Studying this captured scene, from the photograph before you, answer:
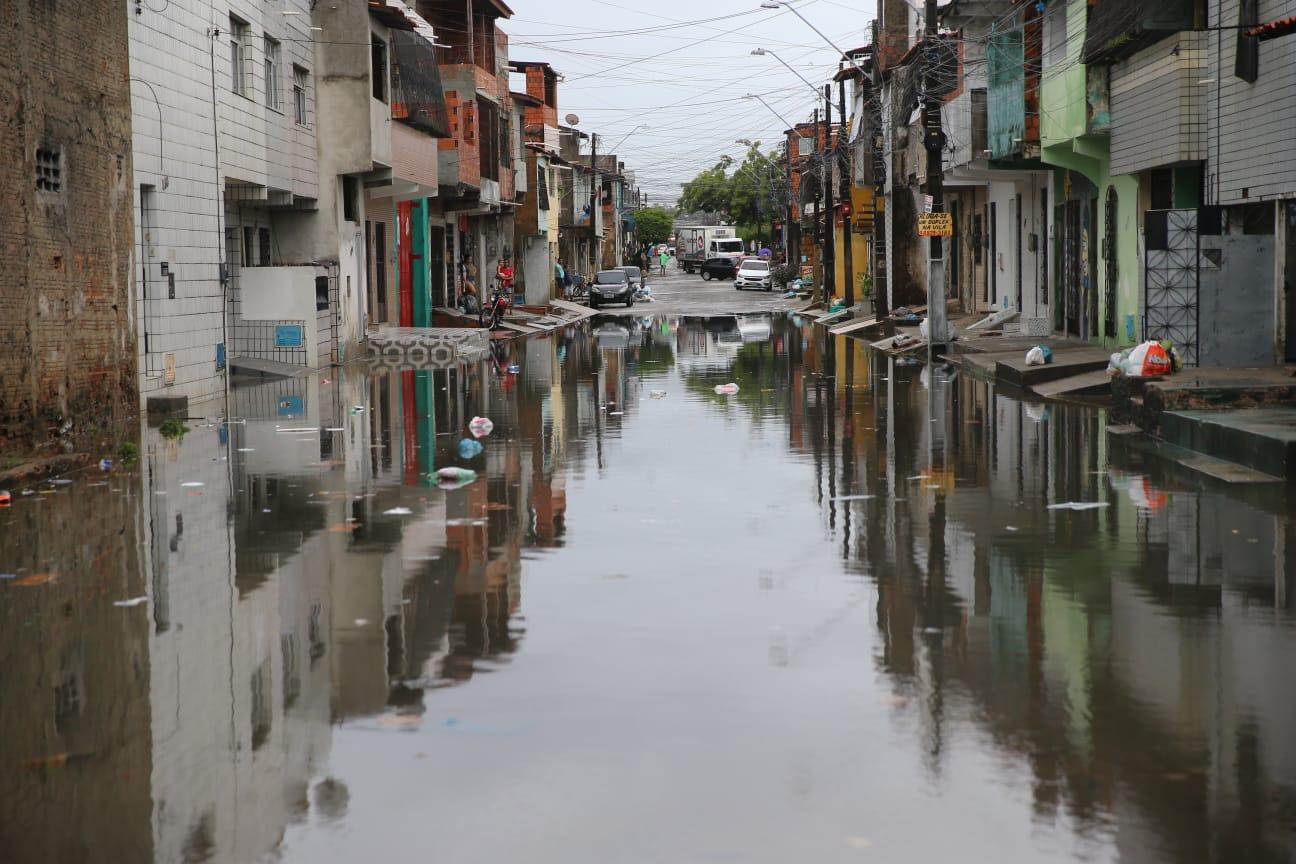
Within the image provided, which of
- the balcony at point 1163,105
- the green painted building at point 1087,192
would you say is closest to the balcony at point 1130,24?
the balcony at point 1163,105

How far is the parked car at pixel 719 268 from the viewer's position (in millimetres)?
126250

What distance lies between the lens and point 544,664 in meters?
7.60

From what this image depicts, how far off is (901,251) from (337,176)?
2610 centimetres

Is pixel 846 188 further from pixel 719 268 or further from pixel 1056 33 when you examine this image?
pixel 719 268

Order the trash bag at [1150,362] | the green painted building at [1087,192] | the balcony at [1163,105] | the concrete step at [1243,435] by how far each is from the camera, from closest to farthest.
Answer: the concrete step at [1243,435] → the trash bag at [1150,362] → the balcony at [1163,105] → the green painted building at [1087,192]

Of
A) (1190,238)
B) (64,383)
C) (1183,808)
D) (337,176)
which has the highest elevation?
(337,176)

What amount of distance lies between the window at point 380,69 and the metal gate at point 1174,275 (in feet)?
68.1

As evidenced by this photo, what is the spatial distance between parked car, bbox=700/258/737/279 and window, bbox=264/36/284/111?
3697 inches

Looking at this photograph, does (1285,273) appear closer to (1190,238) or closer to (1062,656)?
(1190,238)

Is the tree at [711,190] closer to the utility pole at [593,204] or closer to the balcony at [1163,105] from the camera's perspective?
the utility pole at [593,204]

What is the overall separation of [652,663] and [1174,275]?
1713 centimetres

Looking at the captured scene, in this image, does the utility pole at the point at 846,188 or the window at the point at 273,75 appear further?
the utility pole at the point at 846,188

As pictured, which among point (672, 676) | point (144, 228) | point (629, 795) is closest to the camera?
point (629, 795)

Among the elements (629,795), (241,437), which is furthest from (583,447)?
(629,795)
